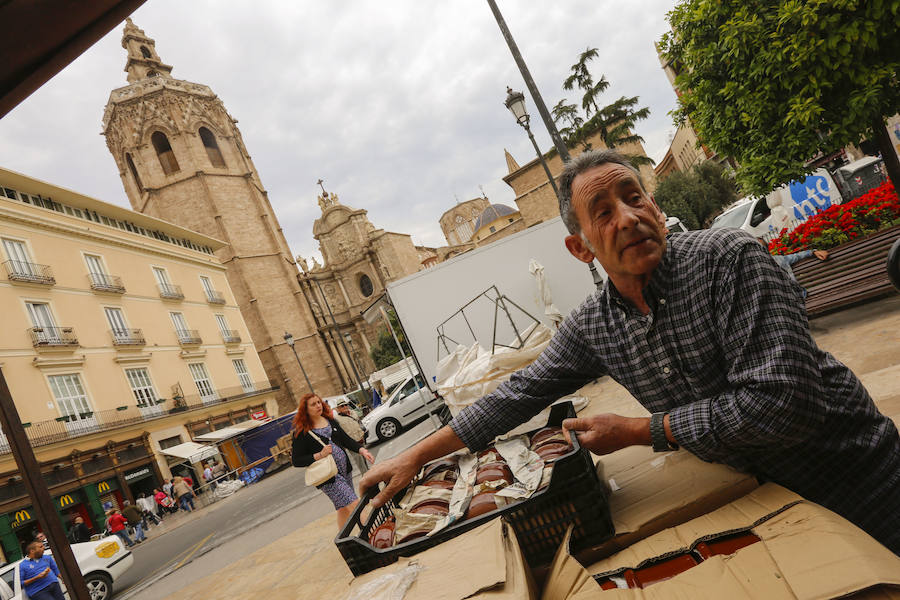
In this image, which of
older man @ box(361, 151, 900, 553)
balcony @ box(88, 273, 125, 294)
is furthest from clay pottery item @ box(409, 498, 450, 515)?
balcony @ box(88, 273, 125, 294)

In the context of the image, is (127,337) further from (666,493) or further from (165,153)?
(666,493)

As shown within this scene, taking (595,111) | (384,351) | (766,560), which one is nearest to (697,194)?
(595,111)

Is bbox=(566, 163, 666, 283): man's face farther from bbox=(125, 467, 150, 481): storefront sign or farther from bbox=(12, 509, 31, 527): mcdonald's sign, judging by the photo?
bbox=(125, 467, 150, 481): storefront sign

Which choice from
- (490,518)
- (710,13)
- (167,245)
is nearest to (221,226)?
(167,245)

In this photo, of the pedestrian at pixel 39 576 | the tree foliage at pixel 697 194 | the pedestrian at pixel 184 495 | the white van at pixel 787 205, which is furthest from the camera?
the tree foliage at pixel 697 194

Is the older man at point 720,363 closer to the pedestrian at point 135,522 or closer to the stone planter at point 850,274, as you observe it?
the stone planter at point 850,274

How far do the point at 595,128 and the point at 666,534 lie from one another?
29.0 m

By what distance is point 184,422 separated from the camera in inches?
989

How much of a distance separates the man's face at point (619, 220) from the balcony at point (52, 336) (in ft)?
84.3

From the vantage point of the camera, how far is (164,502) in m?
19.1

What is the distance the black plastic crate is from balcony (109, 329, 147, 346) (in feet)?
90.4

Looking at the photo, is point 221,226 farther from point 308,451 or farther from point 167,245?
point 308,451

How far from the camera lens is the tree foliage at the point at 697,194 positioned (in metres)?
28.4

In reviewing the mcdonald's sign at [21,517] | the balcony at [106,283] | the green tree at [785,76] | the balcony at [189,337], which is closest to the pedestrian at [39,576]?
the green tree at [785,76]
